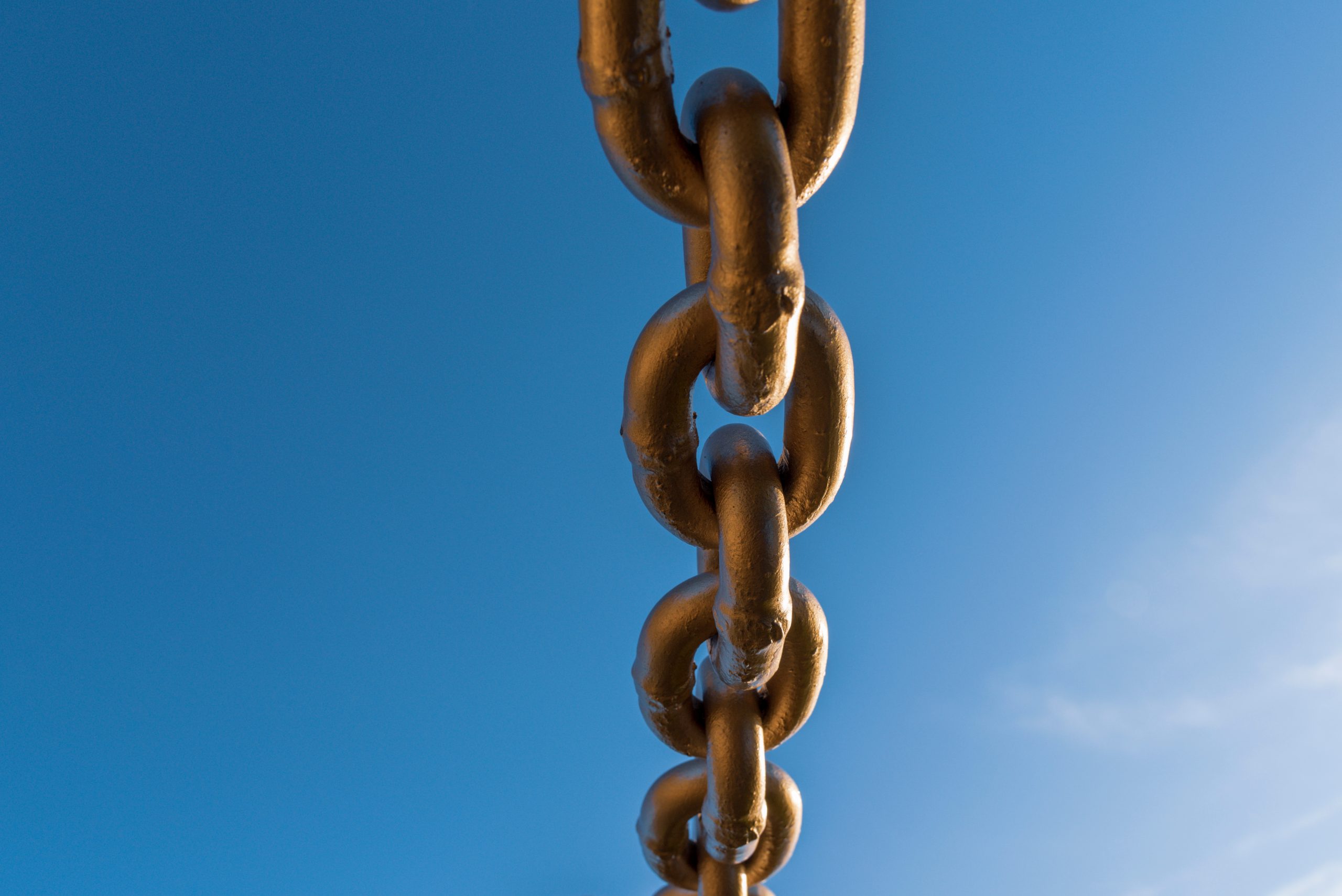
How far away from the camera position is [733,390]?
2.20 feet

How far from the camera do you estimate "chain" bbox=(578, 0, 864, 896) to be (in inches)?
24.2

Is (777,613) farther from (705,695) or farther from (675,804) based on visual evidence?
(675,804)

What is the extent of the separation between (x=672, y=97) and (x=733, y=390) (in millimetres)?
209

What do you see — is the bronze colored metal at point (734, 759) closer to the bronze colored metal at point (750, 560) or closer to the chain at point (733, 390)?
the chain at point (733, 390)

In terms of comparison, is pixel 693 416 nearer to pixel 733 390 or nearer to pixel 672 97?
pixel 733 390

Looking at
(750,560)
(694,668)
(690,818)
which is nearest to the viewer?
(750,560)

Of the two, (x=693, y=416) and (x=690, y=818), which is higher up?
(x=693, y=416)

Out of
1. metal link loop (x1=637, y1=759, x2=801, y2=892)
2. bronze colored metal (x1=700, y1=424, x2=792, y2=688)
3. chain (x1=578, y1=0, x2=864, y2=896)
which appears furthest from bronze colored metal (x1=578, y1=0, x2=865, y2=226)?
metal link loop (x1=637, y1=759, x2=801, y2=892)

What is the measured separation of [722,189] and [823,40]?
0.13 meters

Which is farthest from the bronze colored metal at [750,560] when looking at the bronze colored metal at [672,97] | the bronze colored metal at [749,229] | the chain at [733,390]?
the bronze colored metal at [672,97]

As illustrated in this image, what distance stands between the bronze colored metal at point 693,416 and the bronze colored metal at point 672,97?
0.29 ft

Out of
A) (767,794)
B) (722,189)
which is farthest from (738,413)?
(767,794)

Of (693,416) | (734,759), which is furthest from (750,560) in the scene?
(734,759)

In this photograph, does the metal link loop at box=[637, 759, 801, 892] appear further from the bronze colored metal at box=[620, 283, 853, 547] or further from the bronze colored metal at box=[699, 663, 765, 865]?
the bronze colored metal at box=[620, 283, 853, 547]
